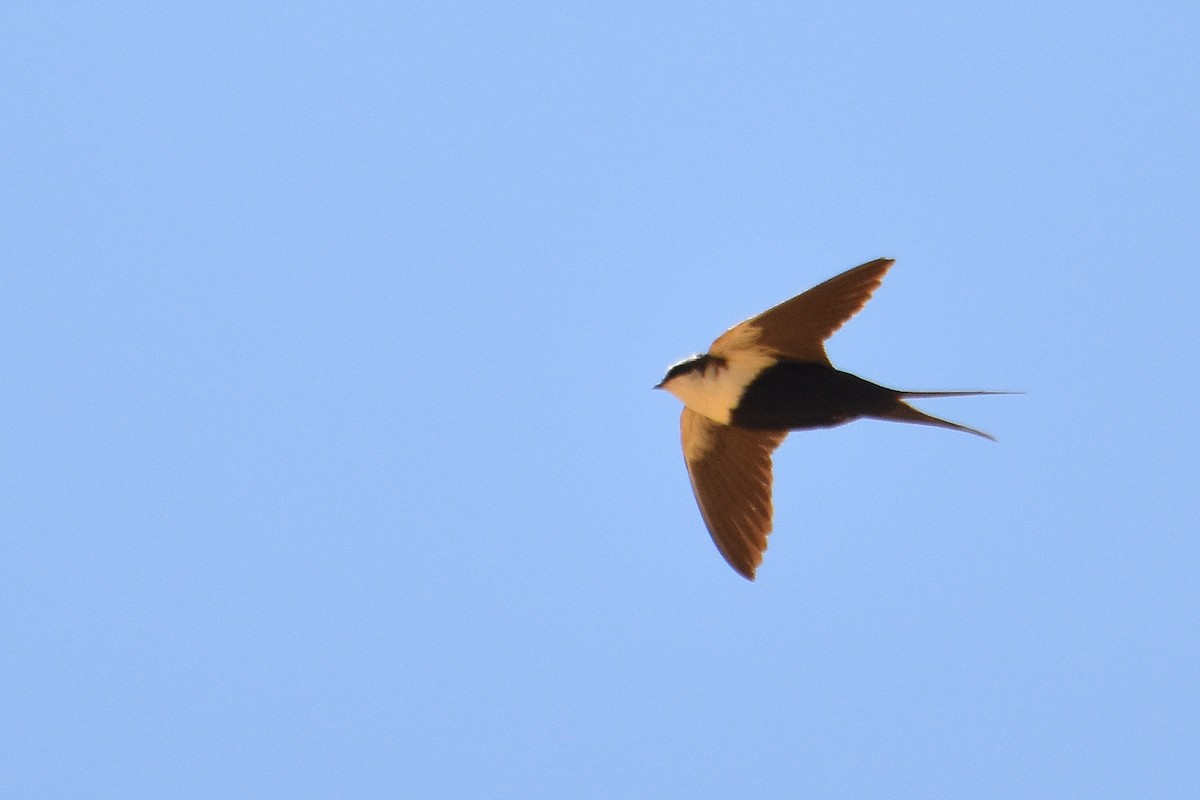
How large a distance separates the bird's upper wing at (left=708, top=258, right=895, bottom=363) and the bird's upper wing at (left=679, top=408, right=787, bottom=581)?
44cm

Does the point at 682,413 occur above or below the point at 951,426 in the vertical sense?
above

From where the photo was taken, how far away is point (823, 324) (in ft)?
16.9

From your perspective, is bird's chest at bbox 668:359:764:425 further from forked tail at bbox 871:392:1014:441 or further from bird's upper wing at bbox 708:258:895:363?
forked tail at bbox 871:392:1014:441

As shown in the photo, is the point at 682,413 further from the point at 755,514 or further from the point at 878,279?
the point at 878,279

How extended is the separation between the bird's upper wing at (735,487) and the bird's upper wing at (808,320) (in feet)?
1.46

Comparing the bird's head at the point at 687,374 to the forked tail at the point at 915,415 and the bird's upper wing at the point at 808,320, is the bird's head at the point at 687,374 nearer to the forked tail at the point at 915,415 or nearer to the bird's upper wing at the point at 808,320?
the bird's upper wing at the point at 808,320

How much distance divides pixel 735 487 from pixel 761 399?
470 mm

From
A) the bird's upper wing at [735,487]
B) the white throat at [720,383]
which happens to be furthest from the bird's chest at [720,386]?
the bird's upper wing at [735,487]

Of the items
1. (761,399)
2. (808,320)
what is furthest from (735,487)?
(808,320)

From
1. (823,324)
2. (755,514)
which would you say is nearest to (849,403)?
(823,324)

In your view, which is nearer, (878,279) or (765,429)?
(878,279)

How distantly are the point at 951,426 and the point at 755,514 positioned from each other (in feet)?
2.71

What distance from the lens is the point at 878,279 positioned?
5.04 meters

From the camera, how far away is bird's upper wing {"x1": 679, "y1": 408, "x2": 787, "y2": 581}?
5582mm
